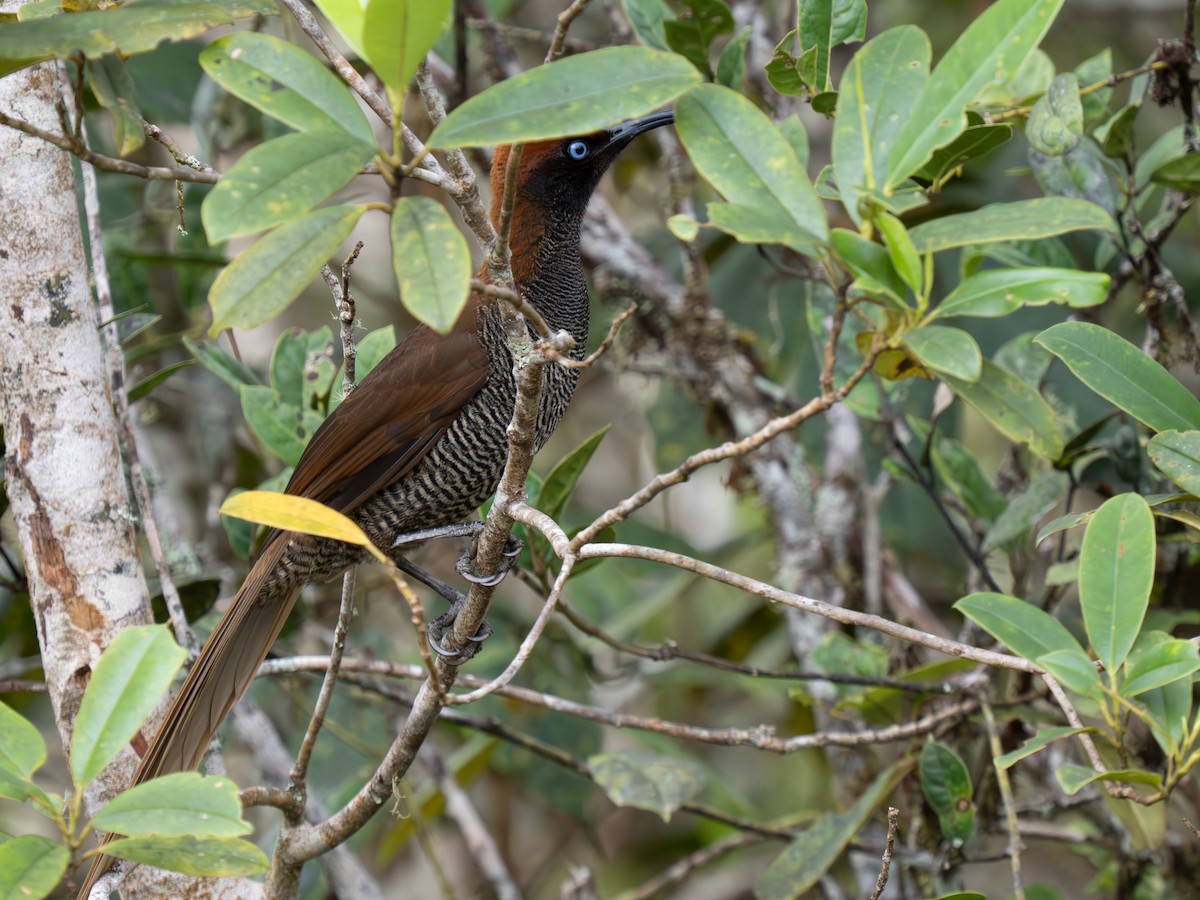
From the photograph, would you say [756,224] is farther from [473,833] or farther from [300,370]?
[473,833]

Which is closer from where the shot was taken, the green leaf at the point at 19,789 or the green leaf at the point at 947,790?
the green leaf at the point at 19,789

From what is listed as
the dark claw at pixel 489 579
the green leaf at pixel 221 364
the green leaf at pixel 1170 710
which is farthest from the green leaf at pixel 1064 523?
the green leaf at pixel 221 364

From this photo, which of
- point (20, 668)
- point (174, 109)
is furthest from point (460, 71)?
point (20, 668)

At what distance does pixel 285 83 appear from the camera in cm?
139

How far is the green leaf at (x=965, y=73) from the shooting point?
1458 millimetres

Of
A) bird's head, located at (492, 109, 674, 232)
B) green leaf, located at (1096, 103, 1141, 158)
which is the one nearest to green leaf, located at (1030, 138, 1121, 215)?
green leaf, located at (1096, 103, 1141, 158)

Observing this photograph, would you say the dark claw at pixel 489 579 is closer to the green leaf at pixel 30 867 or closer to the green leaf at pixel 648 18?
the green leaf at pixel 30 867

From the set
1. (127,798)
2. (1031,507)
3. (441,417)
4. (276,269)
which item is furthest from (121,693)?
(1031,507)

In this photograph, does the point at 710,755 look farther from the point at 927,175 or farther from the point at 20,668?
the point at 927,175

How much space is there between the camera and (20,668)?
330 cm

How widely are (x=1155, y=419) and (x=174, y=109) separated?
10.9ft

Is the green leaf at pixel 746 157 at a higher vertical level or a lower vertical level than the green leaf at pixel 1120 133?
higher

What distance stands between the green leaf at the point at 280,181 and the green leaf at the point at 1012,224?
68cm

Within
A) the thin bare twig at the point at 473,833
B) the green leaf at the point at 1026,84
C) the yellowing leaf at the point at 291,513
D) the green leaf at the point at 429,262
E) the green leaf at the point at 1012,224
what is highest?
the green leaf at the point at 429,262
